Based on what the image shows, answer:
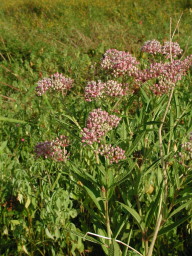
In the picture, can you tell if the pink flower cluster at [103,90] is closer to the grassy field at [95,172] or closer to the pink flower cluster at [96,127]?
the grassy field at [95,172]

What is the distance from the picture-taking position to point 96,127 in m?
1.67

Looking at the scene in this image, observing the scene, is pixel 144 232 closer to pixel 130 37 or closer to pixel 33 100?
pixel 33 100

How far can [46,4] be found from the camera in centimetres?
1116

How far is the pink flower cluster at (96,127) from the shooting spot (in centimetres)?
163

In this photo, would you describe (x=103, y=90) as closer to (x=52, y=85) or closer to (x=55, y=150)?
(x=52, y=85)

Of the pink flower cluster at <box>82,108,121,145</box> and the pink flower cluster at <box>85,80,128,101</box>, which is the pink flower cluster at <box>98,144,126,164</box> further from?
the pink flower cluster at <box>85,80,128,101</box>

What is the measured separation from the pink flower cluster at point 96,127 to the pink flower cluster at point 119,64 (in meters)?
0.50

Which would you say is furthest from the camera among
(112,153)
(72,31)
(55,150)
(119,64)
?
(72,31)

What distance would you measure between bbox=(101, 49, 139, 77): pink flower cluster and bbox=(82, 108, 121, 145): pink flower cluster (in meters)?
0.50

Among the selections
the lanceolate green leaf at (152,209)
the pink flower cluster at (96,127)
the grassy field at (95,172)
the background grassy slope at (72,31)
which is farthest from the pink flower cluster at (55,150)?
the background grassy slope at (72,31)

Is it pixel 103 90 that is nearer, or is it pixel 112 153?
pixel 112 153

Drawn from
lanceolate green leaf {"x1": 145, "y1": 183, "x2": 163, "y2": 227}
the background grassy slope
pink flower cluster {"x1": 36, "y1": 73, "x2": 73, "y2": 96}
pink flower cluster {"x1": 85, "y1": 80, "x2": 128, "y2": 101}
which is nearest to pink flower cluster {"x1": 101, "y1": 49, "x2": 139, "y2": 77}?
pink flower cluster {"x1": 85, "y1": 80, "x2": 128, "y2": 101}

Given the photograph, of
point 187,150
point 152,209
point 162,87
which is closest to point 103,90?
point 162,87

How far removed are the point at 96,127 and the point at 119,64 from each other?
24.5 inches
